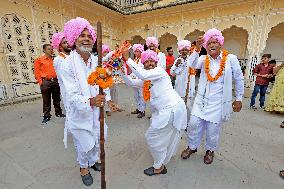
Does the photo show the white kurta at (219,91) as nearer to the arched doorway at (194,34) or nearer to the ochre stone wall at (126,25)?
the ochre stone wall at (126,25)

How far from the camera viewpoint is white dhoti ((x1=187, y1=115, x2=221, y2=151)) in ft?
9.56

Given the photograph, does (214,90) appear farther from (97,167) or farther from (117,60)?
(97,167)

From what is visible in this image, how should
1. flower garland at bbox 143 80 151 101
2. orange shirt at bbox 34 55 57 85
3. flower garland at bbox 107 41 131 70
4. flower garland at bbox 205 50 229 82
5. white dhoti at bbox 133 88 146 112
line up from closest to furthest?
flower garland at bbox 107 41 131 70
flower garland at bbox 143 80 151 101
flower garland at bbox 205 50 229 82
orange shirt at bbox 34 55 57 85
white dhoti at bbox 133 88 146 112

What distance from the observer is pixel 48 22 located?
27.0 ft

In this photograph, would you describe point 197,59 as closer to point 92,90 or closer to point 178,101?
point 178,101

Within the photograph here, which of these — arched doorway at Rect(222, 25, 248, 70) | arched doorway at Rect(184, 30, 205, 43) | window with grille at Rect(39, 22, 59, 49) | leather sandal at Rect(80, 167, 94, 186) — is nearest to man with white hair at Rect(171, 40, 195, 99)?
leather sandal at Rect(80, 167, 94, 186)

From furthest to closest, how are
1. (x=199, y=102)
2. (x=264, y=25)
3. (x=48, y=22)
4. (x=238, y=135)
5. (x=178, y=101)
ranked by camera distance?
(x=264, y=25) → (x=48, y=22) → (x=238, y=135) → (x=199, y=102) → (x=178, y=101)

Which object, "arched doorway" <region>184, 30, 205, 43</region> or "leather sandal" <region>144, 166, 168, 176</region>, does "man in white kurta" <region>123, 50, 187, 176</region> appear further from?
"arched doorway" <region>184, 30, 205, 43</region>

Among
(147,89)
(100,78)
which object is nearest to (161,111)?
(147,89)

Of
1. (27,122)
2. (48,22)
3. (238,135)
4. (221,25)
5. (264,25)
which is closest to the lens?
(238,135)

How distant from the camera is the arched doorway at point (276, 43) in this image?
10688 millimetres

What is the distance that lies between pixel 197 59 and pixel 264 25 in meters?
8.44

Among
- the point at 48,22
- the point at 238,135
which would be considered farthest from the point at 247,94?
the point at 48,22

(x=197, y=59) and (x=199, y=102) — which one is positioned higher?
(x=197, y=59)
